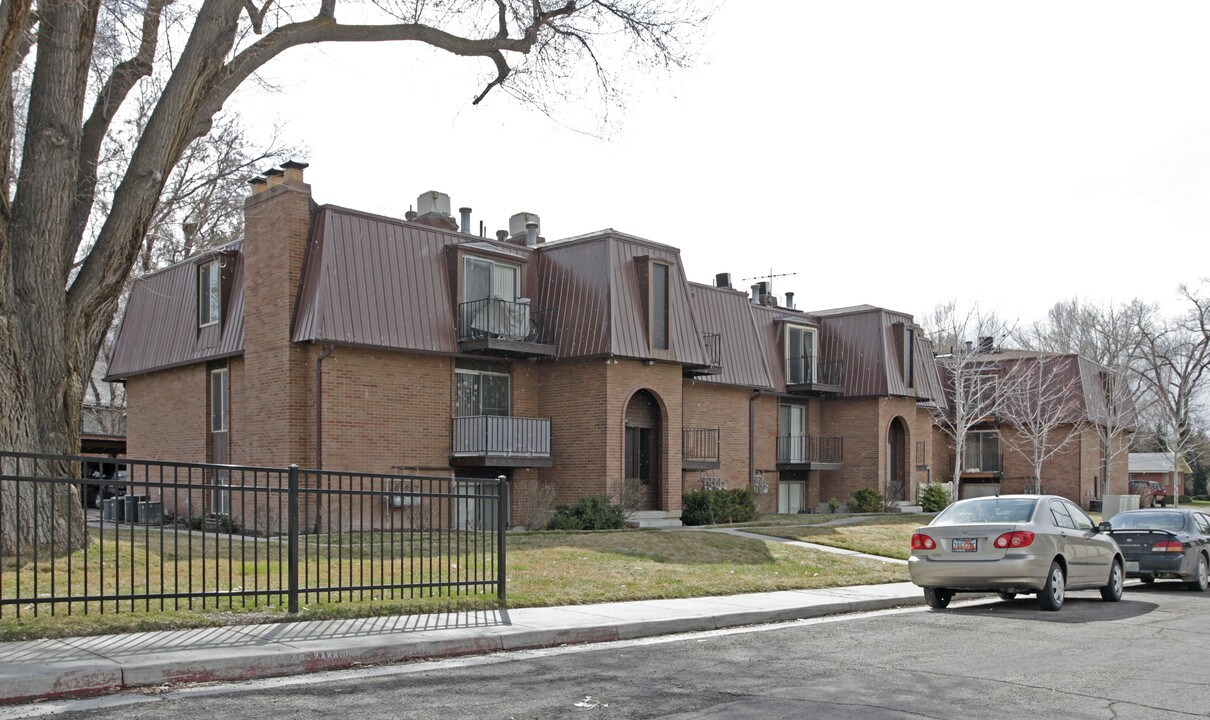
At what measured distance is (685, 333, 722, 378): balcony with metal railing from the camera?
30625 millimetres

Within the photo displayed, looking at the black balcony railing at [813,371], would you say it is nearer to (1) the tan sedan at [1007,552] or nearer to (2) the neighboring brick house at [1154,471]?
(1) the tan sedan at [1007,552]

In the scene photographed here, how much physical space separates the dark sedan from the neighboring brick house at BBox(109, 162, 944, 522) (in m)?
12.4

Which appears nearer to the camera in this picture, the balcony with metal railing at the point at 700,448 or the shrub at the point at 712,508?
the shrub at the point at 712,508

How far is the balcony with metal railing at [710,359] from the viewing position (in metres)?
30.6

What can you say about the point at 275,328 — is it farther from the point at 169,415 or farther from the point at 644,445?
the point at 644,445

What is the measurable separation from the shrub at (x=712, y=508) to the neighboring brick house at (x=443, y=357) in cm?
66

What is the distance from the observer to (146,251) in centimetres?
3809

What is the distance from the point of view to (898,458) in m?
40.8

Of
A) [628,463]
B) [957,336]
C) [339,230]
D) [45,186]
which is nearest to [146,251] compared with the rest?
[339,230]

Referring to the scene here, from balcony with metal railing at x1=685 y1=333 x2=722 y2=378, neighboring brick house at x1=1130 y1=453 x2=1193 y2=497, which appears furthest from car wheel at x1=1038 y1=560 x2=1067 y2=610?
neighboring brick house at x1=1130 y1=453 x2=1193 y2=497

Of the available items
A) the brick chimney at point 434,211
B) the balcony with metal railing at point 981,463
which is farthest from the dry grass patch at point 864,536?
the balcony with metal railing at point 981,463

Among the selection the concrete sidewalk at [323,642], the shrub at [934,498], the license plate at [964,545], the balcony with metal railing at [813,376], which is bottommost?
the shrub at [934,498]

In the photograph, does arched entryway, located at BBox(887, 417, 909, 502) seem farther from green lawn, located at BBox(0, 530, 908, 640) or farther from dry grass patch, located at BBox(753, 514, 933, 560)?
green lawn, located at BBox(0, 530, 908, 640)

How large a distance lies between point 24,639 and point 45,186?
760 centimetres
